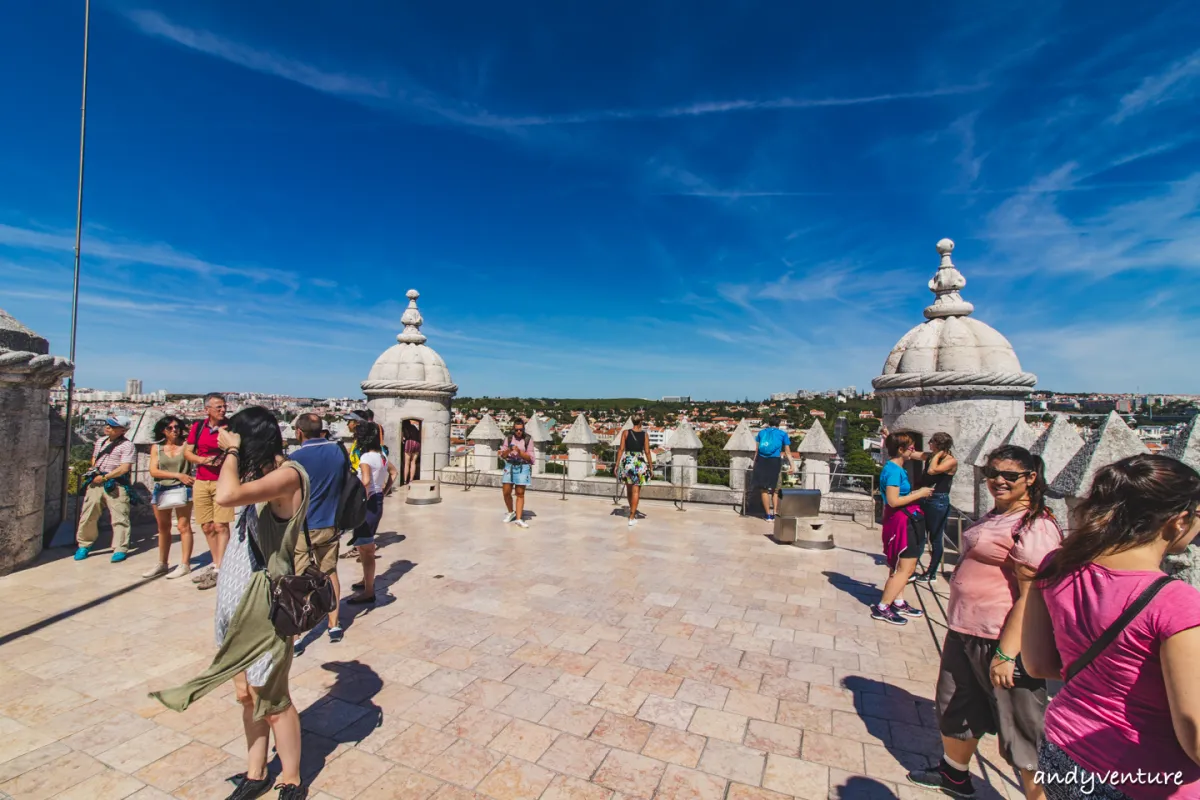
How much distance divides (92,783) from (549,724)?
233 cm

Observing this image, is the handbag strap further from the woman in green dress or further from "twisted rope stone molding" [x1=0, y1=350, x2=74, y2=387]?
"twisted rope stone molding" [x1=0, y1=350, x2=74, y2=387]

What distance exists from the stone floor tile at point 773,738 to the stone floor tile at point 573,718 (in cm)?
91

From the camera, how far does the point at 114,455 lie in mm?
6930

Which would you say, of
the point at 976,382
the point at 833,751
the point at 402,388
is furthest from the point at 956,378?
the point at 402,388

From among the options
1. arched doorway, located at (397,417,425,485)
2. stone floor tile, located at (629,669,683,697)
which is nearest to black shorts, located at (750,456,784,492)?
stone floor tile, located at (629,669,683,697)

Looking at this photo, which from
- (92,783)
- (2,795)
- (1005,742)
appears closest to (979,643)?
(1005,742)

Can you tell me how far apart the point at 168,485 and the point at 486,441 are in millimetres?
7016

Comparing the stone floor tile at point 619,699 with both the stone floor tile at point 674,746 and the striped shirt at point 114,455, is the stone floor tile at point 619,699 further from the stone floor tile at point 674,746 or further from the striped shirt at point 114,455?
the striped shirt at point 114,455

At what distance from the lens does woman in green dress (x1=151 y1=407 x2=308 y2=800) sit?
8.67 feet

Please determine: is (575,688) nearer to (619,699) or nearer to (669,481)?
A: (619,699)

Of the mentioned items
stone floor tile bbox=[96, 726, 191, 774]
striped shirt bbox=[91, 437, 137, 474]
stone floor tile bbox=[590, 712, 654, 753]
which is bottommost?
stone floor tile bbox=[96, 726, 191, 774]

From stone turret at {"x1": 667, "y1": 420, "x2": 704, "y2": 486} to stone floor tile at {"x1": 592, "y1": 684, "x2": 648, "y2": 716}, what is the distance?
7.09 meters

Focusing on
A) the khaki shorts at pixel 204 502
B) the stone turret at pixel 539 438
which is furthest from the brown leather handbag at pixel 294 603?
the stone turret at pixel 539 438

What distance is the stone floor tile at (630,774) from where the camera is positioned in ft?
9.84
